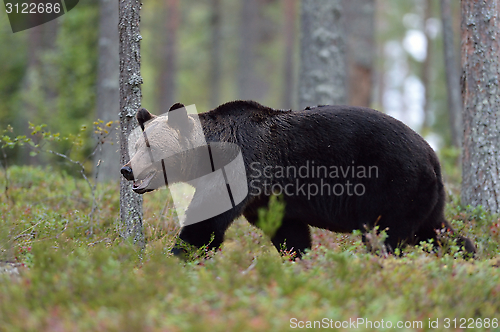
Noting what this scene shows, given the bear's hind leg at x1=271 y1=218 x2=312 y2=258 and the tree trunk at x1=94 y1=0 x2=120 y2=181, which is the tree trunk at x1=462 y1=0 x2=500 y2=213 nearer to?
the bear's hind leg at x1=271 y1=218 x2=312 y2=258

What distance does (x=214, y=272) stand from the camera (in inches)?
128

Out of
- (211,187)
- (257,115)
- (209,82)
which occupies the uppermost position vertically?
(209,82)

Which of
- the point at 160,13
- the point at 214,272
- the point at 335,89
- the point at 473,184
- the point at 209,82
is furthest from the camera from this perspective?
the point at 209,82

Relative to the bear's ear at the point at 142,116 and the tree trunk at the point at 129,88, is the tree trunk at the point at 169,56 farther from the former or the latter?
the bear's ear at the point at 142,116

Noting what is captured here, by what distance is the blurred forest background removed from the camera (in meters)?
12.2

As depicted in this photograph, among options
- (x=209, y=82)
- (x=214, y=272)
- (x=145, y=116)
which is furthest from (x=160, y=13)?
(x=214, y=272)

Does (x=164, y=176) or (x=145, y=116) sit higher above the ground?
(x=145, y=116)

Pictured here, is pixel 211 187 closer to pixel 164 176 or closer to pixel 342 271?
pixel 164 176

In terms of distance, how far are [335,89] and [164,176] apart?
612 cm

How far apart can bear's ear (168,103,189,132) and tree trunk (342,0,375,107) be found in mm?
8699

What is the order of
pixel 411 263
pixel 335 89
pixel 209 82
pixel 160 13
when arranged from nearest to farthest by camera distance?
pixel 411 263 < pixel 335 89 < pixel 160 13 < pixel 209 82

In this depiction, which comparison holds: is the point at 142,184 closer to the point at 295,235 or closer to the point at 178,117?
the point at 178,117

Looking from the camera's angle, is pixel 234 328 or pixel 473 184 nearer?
pixel 234 328

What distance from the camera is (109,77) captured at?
10.2 m
